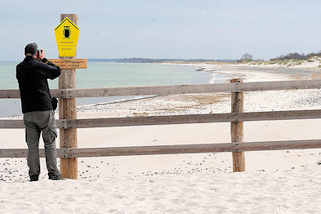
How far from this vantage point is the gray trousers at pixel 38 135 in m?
6.28

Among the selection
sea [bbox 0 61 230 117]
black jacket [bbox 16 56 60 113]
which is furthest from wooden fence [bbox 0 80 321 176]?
sea [bbox 0 61 230 117]

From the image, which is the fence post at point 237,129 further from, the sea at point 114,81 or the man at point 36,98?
the sea at point 114,81

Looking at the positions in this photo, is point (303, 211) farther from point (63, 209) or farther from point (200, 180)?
point (63, 209)

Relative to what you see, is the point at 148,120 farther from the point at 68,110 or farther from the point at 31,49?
the point at 31,49

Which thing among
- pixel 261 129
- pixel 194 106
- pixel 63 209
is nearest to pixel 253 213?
pixel 63 209

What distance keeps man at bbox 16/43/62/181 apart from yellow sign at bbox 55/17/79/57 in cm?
64

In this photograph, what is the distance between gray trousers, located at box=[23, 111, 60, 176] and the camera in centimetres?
628

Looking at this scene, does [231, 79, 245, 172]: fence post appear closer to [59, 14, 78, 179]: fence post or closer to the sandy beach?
the sandy beach

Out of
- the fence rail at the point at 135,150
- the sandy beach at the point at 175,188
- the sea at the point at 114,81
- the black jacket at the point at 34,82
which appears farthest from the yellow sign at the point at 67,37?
the sea at the point at 114,81

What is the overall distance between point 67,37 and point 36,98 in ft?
4.11

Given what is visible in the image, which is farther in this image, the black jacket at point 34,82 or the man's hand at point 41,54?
the man's hand at point 41,54

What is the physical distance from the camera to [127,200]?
17.7 feet

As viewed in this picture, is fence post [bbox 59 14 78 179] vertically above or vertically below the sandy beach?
above

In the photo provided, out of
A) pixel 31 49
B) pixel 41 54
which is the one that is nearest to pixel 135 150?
pixel 41 54
